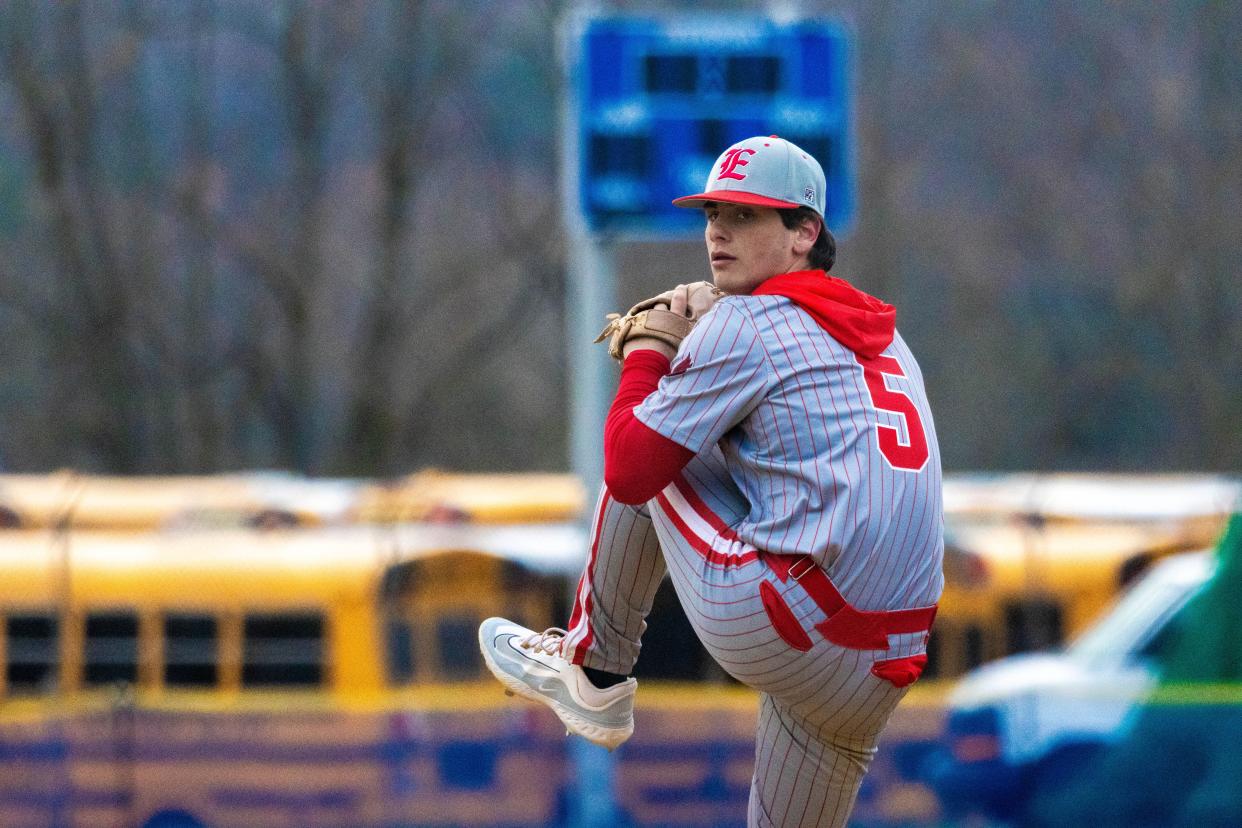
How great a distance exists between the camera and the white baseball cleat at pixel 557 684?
286cm

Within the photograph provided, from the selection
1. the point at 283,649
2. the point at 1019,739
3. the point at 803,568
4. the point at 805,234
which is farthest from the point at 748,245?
the point at 283,649

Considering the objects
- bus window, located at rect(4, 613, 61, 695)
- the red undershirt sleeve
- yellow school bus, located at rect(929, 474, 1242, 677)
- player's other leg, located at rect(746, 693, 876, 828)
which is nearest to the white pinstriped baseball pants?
player's other leg, located at rect(746, 693, 876, 828)

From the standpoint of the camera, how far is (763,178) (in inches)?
104

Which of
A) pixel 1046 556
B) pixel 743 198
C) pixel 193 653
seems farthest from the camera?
pixel 1046 556

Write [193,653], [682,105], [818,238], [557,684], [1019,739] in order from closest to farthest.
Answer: [818,238] → [557,684] → [1019,739] → [682,105] → [193,653]

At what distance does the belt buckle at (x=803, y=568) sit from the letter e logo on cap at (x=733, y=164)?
608mm

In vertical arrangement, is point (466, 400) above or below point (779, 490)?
below

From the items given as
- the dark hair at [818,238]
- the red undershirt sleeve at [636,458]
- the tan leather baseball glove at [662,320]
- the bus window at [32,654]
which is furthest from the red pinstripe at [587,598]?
the bus window at [32,654]

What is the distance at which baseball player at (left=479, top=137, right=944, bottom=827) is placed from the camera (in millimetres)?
2533

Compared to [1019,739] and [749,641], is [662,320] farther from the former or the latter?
[1019,739]

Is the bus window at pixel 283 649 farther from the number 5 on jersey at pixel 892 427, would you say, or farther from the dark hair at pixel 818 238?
the number 5 on jersey at pixel 892 427

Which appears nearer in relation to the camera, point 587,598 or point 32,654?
point 587,598

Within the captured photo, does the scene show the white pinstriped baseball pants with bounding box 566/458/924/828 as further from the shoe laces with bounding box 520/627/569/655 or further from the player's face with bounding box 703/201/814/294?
the player's face with bounding box 703/201/814/294

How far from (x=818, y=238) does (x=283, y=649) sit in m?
6.69
